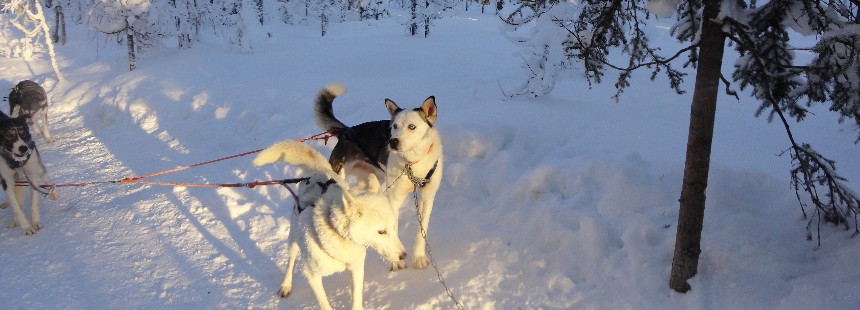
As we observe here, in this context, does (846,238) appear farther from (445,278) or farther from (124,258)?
(124,258)

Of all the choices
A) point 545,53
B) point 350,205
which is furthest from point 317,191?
point 545,53

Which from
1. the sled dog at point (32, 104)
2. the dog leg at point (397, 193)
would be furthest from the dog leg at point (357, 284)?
the sled dog at point (32, 104)

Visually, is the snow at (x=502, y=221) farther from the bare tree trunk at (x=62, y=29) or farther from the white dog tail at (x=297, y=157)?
the bare tree trunk at (x=62, y=29)

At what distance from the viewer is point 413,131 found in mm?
4098

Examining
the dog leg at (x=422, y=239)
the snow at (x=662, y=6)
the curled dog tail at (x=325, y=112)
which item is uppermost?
the snow at (x=662, y=6)

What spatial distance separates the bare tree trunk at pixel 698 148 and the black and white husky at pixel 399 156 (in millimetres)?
1941

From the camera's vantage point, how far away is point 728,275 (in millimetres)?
3463

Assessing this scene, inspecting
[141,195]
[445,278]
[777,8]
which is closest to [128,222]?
[141,195]

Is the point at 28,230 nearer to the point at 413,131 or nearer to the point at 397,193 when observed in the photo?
the point at 397,193

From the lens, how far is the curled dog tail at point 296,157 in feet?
11.9

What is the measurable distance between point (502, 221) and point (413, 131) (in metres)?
1.40

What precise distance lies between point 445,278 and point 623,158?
2261mm

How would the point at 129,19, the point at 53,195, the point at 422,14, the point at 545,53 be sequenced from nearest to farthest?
the point at 53,195
the point at 545,53
the point at 129,19
the point at 422,14

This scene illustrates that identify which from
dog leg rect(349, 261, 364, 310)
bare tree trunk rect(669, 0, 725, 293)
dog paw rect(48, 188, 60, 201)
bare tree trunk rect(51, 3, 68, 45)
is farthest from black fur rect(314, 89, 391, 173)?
bare tree trunk rect(51, 3, 68, 45)
